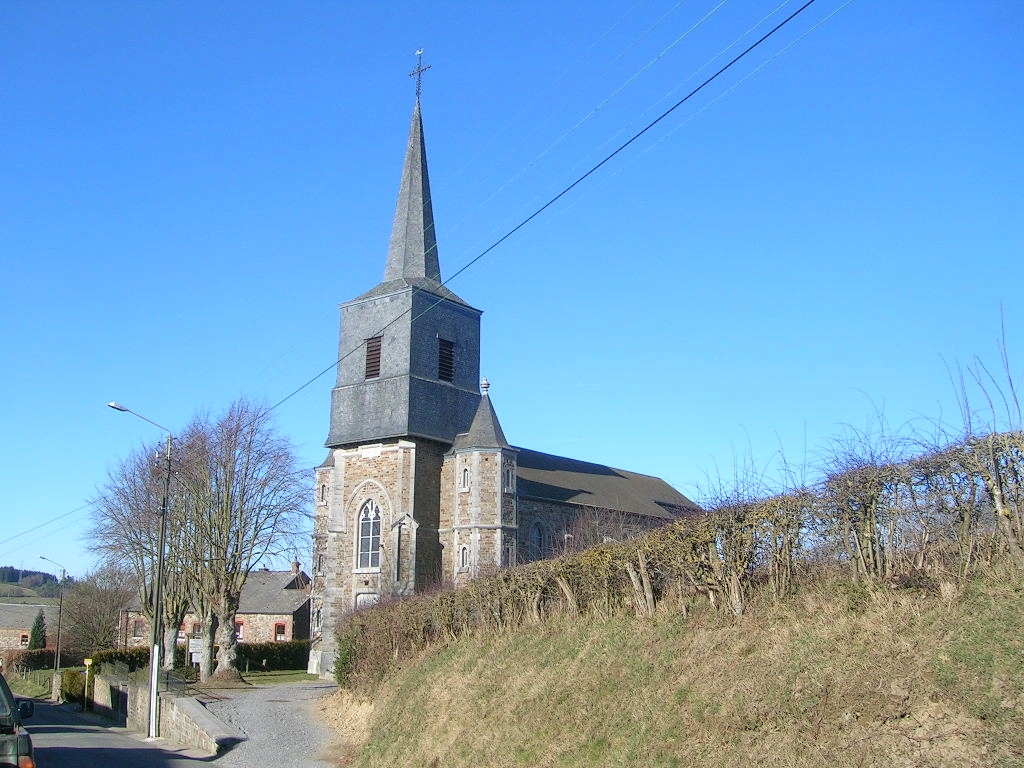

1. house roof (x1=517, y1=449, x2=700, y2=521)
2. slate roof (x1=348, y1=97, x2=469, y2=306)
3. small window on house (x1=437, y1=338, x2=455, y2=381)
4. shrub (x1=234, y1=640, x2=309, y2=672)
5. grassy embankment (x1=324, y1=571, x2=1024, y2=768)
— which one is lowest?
shrub (x1=234, y1=640, x2=309, y2=672)

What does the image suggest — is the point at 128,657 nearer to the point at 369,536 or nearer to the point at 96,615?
the point at 369,536

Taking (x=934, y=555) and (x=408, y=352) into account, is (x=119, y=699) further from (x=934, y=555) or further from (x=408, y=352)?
(x=934, y=555)

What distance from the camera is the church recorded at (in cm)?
3544

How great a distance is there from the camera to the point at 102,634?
5794cm

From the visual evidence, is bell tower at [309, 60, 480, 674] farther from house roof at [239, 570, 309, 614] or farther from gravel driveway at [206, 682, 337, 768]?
house roof at [239, 570, 309, 614]

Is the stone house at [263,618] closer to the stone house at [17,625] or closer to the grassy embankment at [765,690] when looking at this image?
the stone house at [17,625]

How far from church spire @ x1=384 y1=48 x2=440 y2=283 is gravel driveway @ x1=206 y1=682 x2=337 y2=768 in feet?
59.7

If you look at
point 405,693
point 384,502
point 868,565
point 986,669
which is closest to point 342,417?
point 384,502

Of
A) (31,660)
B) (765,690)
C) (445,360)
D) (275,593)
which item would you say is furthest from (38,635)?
(765,690)

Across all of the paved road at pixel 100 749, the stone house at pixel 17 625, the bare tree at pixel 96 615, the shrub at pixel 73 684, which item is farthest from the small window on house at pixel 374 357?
the stone house at pixel 17 625

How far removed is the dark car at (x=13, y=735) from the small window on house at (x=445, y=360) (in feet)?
88.2

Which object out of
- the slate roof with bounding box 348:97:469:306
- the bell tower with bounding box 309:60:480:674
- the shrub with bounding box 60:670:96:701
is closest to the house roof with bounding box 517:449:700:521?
the bell tower with bounding box 309:60:480:674

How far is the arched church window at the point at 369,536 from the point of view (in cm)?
3644

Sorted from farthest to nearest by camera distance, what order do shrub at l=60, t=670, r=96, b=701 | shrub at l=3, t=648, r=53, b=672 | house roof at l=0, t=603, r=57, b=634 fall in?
house roof at l=0, t=603, r=57, b=634
shrub at l=3, t=648, r=53, b=672
shrub at l=60, t=670, r=96, b=701
